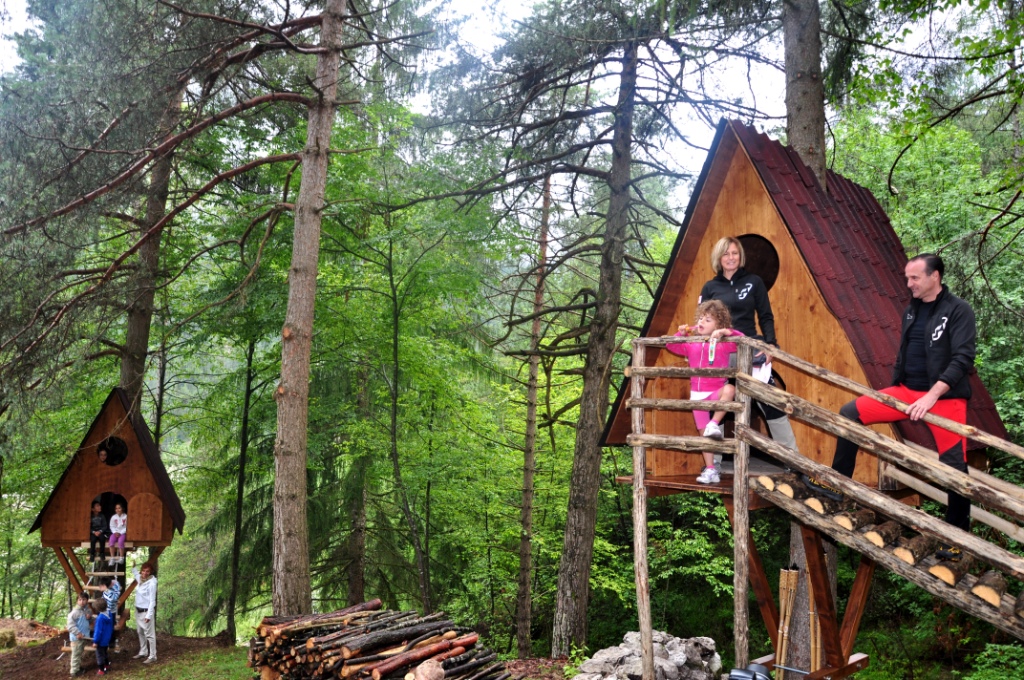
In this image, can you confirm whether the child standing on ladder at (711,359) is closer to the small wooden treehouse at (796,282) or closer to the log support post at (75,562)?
the small wooden treehouse at (796,282)

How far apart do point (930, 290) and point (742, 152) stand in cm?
255

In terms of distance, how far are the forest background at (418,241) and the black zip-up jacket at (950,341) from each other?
181 cm

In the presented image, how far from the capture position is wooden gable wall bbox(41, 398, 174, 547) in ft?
39.6

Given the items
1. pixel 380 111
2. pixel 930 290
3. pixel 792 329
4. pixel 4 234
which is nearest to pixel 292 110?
pixel 380 111

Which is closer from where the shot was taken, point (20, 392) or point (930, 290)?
point (930, 290)

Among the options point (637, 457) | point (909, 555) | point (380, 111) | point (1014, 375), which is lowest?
point (909, 555)

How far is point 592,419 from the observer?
12086 millimetres

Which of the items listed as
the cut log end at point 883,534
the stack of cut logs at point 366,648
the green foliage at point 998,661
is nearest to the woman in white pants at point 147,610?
the stack of cut logs at point 366,648

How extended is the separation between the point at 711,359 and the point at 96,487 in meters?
10.2

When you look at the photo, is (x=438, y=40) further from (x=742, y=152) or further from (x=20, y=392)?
(x=20, y=392)

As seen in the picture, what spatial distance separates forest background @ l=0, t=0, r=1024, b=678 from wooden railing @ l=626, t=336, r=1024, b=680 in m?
2.57

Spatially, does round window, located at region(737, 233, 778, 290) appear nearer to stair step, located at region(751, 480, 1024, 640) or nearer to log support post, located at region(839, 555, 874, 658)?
stair step, located at region(751, 480, 1024, 640)

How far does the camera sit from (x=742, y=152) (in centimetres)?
770

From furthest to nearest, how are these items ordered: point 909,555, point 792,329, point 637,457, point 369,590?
point 369,590
point 792,329
point 637,457
point 909,555
